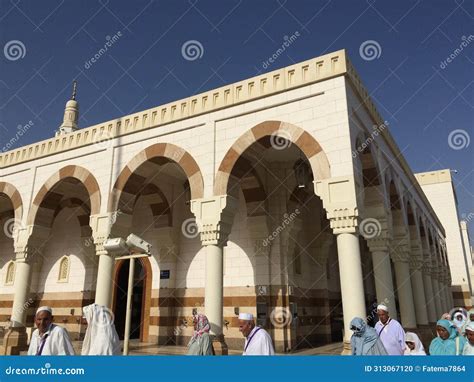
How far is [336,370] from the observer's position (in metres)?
3.33

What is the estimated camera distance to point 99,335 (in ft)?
12.9

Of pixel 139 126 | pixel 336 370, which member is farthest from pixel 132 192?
pixel 336 370

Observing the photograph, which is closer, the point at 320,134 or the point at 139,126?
the point at 320,134

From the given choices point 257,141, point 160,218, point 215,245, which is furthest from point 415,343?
point 160,218

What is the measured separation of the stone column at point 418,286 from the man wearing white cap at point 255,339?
1065cm

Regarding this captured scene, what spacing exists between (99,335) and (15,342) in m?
8.13

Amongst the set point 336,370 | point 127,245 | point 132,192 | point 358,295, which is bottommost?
point 336,370

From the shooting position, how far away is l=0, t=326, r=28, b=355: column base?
1010cm

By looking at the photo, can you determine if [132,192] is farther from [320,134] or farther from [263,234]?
[320,134]

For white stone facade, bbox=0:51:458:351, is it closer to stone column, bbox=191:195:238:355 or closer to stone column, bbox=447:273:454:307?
stone column, bbox=191:195:238:355

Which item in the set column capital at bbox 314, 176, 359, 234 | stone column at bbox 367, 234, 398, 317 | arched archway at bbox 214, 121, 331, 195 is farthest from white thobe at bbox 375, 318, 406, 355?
arched archway at bbox 214, 121, 331, 195

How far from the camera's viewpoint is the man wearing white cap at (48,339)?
367cm

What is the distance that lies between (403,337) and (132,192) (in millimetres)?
7446

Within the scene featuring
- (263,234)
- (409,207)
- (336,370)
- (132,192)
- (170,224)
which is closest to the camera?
(336,370)
